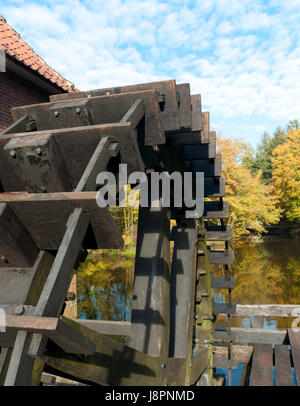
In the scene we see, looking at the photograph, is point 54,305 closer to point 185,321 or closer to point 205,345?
point 185,321

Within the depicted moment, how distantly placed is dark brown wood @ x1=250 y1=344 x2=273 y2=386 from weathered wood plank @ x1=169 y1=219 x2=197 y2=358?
2019 mm

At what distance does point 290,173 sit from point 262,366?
25.6 m

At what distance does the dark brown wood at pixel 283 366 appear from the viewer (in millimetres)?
4305

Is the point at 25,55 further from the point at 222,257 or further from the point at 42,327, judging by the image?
the point at 42,327

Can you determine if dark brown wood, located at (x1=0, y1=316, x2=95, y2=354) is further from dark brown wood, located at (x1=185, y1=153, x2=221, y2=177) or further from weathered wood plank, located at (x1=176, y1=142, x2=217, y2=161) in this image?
dark brown wood, located at (x1=185, y1=153, x2=221, y2=177)

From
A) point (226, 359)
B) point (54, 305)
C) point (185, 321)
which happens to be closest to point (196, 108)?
point (185, 321)

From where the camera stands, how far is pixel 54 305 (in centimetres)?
135

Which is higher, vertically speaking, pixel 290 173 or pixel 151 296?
pixel 290 173

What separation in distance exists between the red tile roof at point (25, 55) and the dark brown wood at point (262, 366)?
7066 mm

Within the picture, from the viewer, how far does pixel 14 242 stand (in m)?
1.76

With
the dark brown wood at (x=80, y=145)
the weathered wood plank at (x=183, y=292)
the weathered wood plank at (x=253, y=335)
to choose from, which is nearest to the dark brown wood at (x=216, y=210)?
the weathered wood plank at (x=183, y=292)

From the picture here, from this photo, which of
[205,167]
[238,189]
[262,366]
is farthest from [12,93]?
[238,189]

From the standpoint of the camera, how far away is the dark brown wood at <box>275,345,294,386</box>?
14.1ft

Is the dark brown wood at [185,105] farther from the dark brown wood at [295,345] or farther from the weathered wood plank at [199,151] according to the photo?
the dark brown wood at [295,345]
